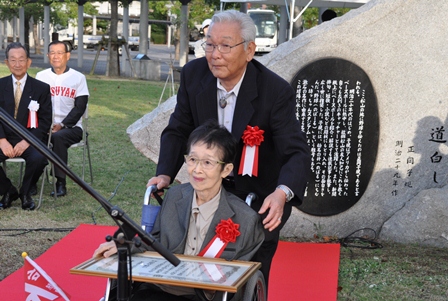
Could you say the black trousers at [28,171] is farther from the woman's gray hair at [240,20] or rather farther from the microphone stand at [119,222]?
the microphone stand at [119,222]

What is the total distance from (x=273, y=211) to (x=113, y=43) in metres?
19.1

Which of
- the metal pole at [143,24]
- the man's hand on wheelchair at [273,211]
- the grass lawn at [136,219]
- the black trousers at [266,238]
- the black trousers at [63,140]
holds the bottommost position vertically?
the grass lawn at [136,219]

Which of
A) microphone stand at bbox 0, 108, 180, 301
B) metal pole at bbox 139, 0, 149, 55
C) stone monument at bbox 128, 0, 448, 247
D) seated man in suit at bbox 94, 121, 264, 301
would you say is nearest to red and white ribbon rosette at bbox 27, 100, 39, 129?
stone monument at bbox 128, 0, 448, 247

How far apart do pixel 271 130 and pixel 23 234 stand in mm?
3398

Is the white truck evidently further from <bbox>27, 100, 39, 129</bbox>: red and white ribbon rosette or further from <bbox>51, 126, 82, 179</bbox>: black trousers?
<bbox>27, 100, 39, 129</bbox>: red and white ribbon rosette

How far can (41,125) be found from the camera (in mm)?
7402

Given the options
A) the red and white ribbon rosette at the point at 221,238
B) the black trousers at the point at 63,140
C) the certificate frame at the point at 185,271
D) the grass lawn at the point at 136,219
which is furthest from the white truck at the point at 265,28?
the certificate frame at the point at 185,271

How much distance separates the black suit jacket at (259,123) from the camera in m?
3.58

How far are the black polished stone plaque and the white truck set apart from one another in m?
21.5

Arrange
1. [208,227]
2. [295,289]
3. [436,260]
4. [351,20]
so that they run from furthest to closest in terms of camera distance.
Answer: [351,20]
[436,260]
[295,289]
[208,227]

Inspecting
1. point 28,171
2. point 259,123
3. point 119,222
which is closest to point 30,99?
point 28,171

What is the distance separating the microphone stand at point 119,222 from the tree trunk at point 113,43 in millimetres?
19889

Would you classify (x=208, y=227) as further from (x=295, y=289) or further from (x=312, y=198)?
(x=312, y=198)

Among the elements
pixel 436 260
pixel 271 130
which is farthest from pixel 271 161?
pixel 436 260
